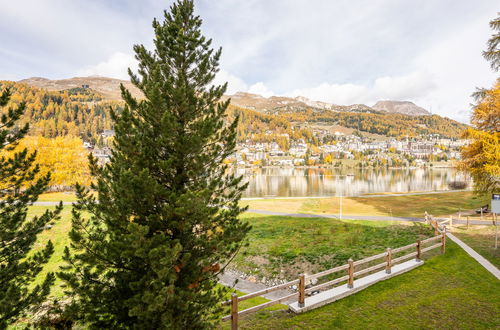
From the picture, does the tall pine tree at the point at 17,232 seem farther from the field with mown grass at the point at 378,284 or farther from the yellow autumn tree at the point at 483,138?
the yellow autumn tree at the point at 483,138

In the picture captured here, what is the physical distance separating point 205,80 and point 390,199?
1661 inches

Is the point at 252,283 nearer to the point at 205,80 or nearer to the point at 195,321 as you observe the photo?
the point at 195,321

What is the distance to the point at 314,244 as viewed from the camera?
1875 centimetres

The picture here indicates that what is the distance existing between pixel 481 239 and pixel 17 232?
2388 cm

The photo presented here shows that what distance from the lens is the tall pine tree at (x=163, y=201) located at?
15.6ft

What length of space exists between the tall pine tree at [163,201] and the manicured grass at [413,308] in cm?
423

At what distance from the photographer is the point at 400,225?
2122 centimetres

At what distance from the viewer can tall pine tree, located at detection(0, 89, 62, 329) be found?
5.20 m

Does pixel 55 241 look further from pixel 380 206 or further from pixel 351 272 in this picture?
pixel 380 206

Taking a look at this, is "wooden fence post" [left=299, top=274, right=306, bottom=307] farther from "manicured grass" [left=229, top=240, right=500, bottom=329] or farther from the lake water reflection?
the lake water reflection

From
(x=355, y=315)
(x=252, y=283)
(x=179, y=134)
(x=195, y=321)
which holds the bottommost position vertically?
(x=252, y=283)

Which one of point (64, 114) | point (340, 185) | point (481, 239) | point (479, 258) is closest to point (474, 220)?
point (481, 239)

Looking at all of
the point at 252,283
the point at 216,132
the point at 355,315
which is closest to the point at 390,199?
the point at 252,283

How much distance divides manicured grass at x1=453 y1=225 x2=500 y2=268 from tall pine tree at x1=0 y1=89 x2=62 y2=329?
1807cm
